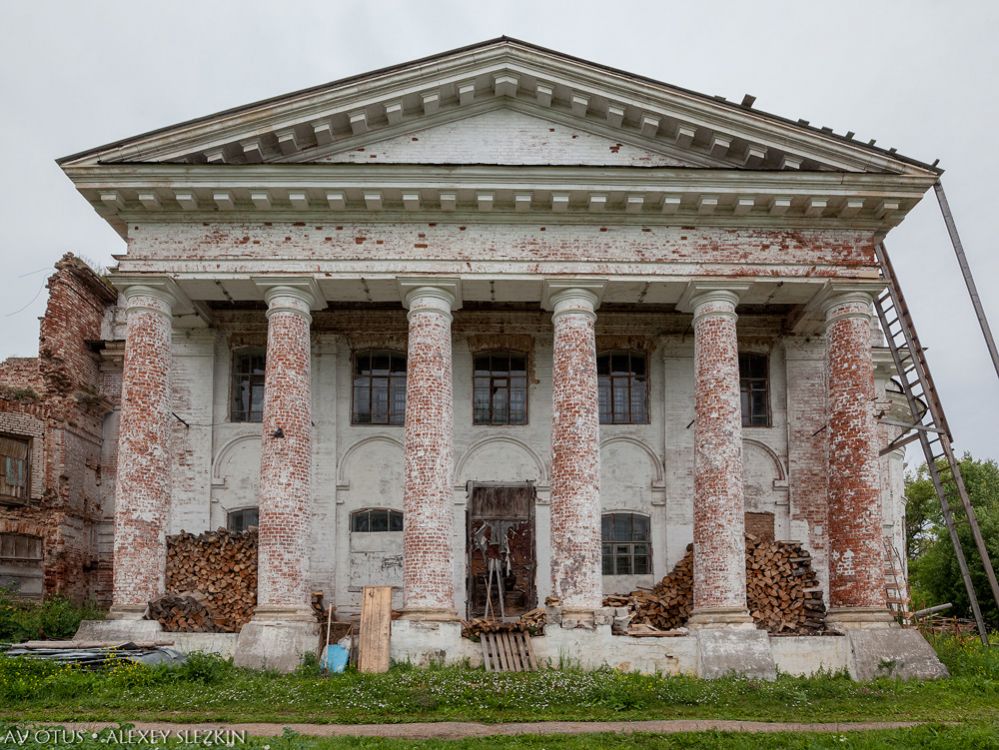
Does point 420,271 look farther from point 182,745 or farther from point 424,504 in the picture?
point 182,745

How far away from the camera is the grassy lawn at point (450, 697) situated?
1334 centimetres

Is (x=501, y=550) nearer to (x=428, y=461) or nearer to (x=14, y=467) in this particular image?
(x=428, y=461)

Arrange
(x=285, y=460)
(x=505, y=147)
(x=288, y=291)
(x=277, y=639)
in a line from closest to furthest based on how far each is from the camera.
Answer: (x=277, y=639), (x=285, y=460), (x=288, y=291), (x=505, y=147)

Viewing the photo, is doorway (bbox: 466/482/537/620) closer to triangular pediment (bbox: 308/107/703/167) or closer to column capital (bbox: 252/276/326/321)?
column capital (bbox: 252/276/326/321)

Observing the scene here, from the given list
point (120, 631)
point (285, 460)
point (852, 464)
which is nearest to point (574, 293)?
point (852, 464)

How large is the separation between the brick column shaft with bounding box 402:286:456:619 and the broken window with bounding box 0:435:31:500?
8.28m

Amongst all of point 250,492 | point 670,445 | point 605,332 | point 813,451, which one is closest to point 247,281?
point 250,492

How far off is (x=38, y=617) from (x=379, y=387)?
25.0ft

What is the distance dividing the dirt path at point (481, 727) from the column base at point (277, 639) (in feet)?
12.4

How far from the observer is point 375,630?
16453 mm

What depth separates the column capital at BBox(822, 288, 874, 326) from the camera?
18422 millimetres

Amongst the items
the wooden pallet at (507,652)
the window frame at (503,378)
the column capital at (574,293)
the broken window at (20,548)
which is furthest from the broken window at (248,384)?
the wooden pallet at (507,652)

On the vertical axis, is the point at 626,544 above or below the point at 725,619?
above

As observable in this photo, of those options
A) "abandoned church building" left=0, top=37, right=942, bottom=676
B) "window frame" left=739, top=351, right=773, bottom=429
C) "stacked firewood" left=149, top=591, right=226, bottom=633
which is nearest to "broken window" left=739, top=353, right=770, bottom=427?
"window frame" left=739, top=351, right=773, bottom=429
